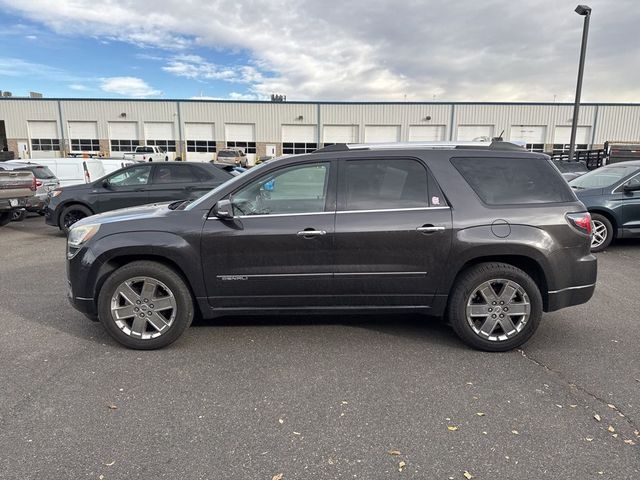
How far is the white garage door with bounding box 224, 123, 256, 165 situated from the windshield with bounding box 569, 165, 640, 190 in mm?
36371

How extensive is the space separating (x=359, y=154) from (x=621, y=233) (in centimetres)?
657

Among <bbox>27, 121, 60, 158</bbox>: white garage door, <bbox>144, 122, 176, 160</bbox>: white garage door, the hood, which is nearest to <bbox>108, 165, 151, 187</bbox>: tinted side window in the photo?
the hood

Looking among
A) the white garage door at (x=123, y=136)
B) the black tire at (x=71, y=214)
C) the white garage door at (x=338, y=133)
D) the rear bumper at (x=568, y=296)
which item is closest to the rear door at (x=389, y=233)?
the rear bumper at (x=568, y=296)

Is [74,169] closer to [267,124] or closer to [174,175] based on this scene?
[174,175]

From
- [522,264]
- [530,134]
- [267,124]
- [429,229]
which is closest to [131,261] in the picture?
[429,229]

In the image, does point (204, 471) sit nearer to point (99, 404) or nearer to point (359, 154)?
point (99, 404)

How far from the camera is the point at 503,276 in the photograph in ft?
13.0

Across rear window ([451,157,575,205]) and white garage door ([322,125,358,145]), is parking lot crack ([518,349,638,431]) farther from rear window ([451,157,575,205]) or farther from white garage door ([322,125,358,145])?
white garage door ([322,125,358,145])

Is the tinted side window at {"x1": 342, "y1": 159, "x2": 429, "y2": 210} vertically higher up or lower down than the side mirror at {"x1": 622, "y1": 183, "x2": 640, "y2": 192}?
higher up

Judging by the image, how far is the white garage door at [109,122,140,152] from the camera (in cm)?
4319

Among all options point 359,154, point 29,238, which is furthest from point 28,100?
point 359,154

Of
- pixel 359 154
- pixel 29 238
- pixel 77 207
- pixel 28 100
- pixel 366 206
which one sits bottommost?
pixel 29 238

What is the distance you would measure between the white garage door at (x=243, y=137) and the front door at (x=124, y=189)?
1316 inches

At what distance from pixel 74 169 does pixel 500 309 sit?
15019mm
